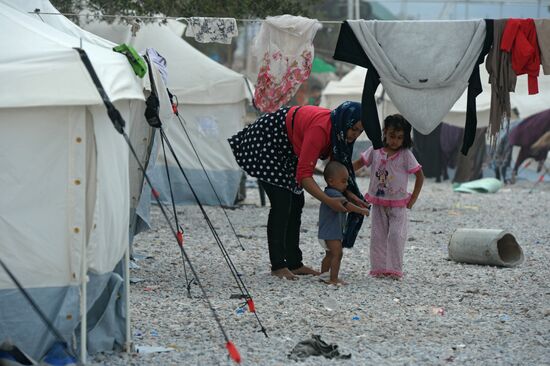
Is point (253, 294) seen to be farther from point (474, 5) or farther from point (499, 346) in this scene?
point (474, 5)

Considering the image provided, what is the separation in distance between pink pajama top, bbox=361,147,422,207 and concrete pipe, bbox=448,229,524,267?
1499mm

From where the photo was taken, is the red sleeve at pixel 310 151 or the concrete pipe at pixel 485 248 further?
the concrete pipe at pixel 485 248

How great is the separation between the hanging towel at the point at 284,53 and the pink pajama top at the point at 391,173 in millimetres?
863

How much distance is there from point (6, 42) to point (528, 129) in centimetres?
1657

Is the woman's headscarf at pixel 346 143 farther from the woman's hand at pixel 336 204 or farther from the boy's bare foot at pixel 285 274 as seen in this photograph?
the boy's bare foot at pixel 285 274

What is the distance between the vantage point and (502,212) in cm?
1588

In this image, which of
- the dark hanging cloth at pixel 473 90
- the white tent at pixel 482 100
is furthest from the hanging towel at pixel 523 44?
the white tent at pixel 482 100

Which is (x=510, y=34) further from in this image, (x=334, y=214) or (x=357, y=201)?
(x=334, y=214)

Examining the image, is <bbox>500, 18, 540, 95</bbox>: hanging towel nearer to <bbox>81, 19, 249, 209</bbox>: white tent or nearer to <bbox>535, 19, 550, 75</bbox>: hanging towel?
<bbox>535, 19, 550, 75</bbox>: hanging towel

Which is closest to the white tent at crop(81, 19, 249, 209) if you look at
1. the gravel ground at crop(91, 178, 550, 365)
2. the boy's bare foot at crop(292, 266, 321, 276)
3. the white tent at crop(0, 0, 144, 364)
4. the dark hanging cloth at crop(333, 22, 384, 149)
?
the gravel ground at crop(91, 178, 550, 365)

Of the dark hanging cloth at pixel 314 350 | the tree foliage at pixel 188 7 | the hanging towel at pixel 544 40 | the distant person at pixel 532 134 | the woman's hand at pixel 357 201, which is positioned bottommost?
the distant person at pixel 532 134

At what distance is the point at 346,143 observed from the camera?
780cm

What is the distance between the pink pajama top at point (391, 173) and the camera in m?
8.39

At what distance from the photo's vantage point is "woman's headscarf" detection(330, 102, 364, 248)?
7660 mm
